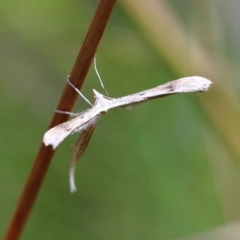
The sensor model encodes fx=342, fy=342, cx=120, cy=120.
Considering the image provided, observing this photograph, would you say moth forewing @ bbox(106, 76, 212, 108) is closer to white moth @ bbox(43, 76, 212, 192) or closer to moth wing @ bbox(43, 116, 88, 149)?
white moth @ bbox(43, 76, 212, 192)

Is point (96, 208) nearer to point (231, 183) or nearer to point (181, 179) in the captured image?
point (181, 179)

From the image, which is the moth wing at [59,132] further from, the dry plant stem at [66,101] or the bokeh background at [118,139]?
the bokeh background at [118,139]

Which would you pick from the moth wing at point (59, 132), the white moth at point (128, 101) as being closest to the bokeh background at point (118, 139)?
the white moth at point (128, 101)

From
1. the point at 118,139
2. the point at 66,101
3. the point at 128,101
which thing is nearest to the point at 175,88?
the point at 128,101

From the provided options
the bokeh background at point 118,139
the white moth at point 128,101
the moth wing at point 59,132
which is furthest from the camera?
the bokeh background at point 118,139

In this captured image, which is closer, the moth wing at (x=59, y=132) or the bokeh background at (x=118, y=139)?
the moth wing at (x=59, y=132)

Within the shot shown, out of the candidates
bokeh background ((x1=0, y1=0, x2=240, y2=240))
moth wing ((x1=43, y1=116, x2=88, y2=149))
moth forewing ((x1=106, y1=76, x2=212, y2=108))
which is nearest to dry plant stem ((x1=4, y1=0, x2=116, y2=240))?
moth wing ((x1=43, y1=116, x2=88, y2=149))

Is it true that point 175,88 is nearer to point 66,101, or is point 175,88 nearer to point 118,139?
point 66,101
